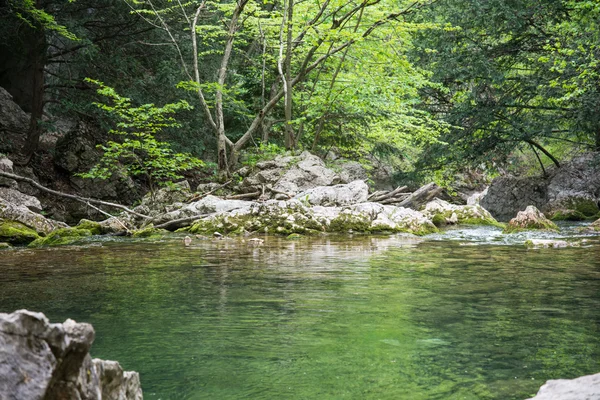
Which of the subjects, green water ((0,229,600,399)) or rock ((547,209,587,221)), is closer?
green water ((0,229,600,399))

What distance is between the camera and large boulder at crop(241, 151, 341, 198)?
1578cm

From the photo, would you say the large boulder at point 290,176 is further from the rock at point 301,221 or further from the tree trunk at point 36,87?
the tree trunk at point 36,87

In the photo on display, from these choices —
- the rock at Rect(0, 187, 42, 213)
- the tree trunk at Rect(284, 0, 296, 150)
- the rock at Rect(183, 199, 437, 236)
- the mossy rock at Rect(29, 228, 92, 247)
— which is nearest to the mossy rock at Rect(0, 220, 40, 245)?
the mossy rock at Rect(29, 228, 92, 247)

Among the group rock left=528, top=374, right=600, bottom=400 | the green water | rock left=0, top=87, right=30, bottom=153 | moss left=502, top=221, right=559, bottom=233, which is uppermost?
rock left=0, top=87, right=30, bottom=153

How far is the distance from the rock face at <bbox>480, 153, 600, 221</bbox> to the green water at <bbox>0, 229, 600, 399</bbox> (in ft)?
39.9

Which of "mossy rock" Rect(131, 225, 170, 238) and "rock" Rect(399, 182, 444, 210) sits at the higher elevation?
"rock" Rect(399, 182, 444, 210)

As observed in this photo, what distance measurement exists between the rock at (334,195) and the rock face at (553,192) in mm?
7850

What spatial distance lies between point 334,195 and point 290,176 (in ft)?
6.29

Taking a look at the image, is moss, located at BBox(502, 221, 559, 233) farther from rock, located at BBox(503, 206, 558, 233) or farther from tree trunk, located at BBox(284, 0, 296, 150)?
tree trunk, located at BBox(284, 0, 296, 150)

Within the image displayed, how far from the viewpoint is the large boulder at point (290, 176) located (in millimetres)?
15781

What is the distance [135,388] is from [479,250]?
743cm

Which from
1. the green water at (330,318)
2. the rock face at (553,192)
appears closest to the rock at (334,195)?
the green water at (330,318)

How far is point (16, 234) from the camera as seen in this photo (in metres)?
9.94

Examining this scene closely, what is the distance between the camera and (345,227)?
41.8ft
